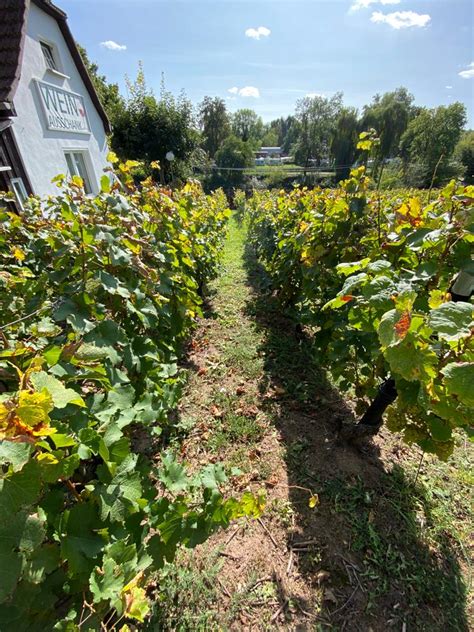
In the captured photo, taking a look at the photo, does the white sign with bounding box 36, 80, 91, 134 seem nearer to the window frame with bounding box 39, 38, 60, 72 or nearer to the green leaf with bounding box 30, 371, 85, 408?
the window frame with bounding box 39, 38, 60, 72

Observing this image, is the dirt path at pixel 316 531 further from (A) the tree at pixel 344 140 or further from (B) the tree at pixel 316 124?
(B) the tree at pixel 316 124

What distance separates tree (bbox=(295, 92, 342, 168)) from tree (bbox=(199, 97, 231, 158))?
46.4 feet

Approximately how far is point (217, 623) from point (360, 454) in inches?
57.0

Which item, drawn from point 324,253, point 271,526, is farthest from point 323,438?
point 324,253

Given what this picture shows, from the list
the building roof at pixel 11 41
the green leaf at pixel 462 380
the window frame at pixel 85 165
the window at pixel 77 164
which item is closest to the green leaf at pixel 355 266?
the green leaf at pixel 462 380

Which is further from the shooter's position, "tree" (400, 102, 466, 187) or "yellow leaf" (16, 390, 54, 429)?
"tree" (400, 102, 466, 187)

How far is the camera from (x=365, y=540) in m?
1.82

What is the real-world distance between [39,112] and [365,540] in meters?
9.98

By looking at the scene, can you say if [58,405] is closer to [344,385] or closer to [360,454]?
[344,385]

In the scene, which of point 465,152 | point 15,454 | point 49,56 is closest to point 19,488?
point 15,454

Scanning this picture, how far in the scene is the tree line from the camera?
53.8ft

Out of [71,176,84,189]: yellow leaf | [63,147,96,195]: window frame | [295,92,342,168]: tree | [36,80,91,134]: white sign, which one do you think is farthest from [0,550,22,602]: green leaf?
[295,92,342,168]: tree

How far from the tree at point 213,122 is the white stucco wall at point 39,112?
39.5 meters

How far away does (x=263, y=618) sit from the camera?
1.54m
